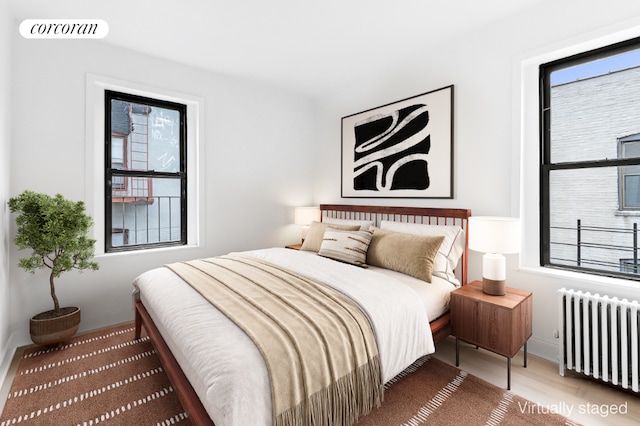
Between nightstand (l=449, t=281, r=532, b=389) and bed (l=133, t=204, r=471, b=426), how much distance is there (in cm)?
13

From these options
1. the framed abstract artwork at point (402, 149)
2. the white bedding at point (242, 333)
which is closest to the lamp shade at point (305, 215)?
the framed abstract artwork at point (402, 149)

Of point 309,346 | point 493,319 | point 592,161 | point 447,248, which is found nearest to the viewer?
point 309,346

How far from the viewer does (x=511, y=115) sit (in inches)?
95.1

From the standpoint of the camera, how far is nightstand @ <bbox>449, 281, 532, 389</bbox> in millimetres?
1896

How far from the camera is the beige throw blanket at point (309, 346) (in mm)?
1223

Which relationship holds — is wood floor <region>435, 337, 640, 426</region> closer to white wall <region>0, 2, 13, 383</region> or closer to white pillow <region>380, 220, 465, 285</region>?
white pillow <region>380, 220, 465, 285</region>

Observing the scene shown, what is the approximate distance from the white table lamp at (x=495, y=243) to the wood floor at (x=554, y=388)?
1.87 ft

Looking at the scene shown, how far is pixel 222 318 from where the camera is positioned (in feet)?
5.00

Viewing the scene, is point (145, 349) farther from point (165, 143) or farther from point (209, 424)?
point (165, 143)

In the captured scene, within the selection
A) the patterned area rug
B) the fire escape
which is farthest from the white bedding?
the fire escape

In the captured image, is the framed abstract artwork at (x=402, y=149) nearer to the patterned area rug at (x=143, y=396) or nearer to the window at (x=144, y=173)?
the patterned area rug at (x=143, y=396)

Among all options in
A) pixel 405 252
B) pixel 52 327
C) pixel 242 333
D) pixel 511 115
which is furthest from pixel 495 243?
pixel 52 327

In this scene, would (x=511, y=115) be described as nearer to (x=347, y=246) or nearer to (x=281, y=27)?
(x=347, y=246)

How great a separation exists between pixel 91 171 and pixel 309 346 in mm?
2773
